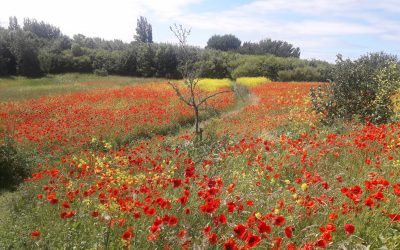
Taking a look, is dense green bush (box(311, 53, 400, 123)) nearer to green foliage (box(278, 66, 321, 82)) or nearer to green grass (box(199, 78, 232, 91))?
green grass (box(199, 78, 232, 91))

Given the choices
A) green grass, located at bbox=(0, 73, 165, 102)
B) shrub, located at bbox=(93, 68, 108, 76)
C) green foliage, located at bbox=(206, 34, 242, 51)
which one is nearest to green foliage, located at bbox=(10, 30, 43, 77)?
green grass, located at bbox=(0, 73, 165, 102)

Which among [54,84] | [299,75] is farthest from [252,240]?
[299,75]

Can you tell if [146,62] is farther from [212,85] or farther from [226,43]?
[226,43]

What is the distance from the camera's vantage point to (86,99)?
2283 centimetres

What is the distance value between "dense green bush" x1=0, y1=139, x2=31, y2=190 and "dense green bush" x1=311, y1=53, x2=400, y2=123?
34.2 ft

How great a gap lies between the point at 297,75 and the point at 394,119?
3504 cm

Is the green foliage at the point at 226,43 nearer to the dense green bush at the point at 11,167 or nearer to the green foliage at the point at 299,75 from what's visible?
the green foliage at the point at 299,75

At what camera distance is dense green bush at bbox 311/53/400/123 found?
12.9 metres

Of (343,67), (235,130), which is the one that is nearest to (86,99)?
(235,130)

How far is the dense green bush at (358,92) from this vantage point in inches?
506

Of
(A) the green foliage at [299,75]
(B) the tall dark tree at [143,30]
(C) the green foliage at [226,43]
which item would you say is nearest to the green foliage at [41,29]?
(B) the tall dark tree at [143,30]

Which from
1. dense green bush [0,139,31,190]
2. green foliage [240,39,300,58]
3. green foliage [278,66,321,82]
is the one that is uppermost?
green foliage [240,39,300,58]

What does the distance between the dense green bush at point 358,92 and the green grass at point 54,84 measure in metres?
21.4

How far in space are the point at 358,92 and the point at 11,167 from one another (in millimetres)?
12184
